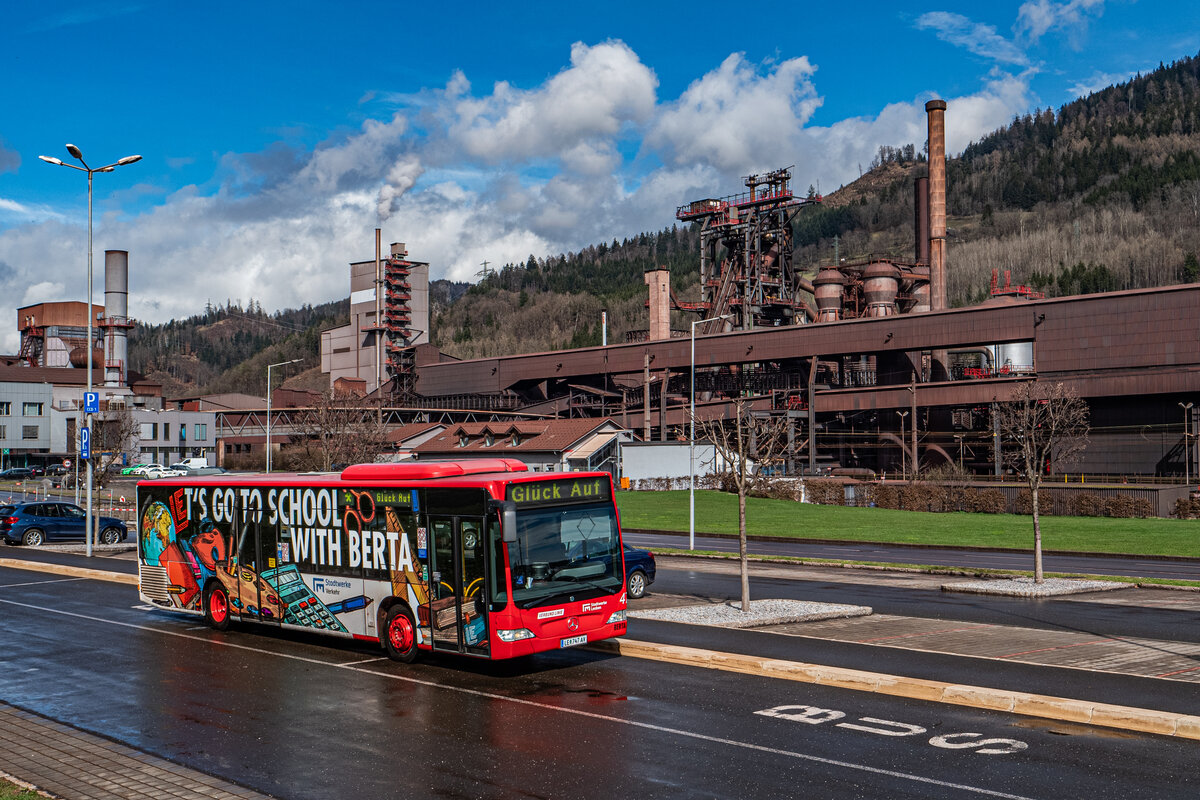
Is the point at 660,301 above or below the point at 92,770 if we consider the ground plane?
above

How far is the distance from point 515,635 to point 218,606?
8252 mm

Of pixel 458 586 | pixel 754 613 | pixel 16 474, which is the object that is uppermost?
pixel 458 586

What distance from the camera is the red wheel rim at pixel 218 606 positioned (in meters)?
19.4

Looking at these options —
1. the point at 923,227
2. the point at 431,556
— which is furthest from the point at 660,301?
the point at 431,556

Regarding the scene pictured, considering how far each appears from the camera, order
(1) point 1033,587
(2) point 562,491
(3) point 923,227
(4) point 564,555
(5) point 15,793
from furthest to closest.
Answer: (3) point 923,227
(1) point 1033,587
(2) point 562,491
(4) point 564,555
(5) point 15,793

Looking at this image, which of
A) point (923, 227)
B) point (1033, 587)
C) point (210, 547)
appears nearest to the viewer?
point (210, 547)

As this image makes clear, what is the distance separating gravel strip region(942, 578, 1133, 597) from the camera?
23609 millimetres

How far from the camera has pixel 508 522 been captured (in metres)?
14.3

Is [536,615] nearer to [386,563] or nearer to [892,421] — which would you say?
[386,563]

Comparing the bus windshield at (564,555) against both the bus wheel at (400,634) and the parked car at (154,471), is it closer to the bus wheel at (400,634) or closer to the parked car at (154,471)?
the bus wheel at (400,634)

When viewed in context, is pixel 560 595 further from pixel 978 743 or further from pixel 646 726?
pixel 978 743

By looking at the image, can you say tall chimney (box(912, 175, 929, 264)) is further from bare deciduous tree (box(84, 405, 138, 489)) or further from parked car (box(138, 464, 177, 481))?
bare deciduous tree (box(84, 405, 138, 489))

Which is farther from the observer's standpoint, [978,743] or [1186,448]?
[1186,448]

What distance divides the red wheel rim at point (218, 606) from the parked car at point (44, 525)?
23.4 metres
